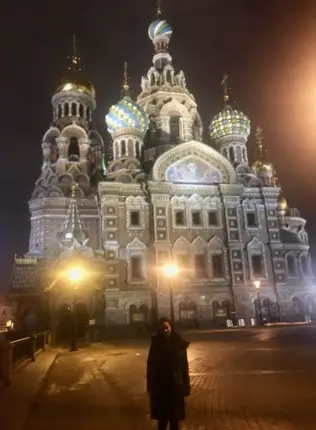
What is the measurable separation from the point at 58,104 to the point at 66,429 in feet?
121

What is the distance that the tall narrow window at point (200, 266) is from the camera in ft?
100.0

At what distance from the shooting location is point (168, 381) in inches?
192

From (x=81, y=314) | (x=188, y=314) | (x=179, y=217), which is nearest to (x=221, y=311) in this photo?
(x=188, y=314)

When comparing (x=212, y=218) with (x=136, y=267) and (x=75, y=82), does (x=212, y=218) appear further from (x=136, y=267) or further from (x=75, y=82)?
(x=75, y=82)

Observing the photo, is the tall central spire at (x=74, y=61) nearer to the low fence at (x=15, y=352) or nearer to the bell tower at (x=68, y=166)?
the bell tower at (x=68, y=166)

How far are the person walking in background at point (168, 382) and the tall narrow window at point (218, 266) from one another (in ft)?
85.9

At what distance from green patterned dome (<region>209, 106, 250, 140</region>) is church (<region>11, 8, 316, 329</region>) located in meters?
0.09

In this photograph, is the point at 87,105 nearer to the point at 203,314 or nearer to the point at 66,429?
the point at 203,314

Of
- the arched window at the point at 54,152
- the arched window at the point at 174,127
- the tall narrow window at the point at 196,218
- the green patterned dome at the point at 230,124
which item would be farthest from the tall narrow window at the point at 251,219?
the arched window at the point at 54,152

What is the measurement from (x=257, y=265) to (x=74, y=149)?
64.4 feet

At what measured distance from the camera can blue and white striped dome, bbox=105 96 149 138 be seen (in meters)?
34.1

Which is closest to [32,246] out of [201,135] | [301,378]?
[201,135]

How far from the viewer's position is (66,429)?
6094 mm

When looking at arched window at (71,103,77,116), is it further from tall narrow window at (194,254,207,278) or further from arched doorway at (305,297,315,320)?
arched doorway at (305,297,315,320)
